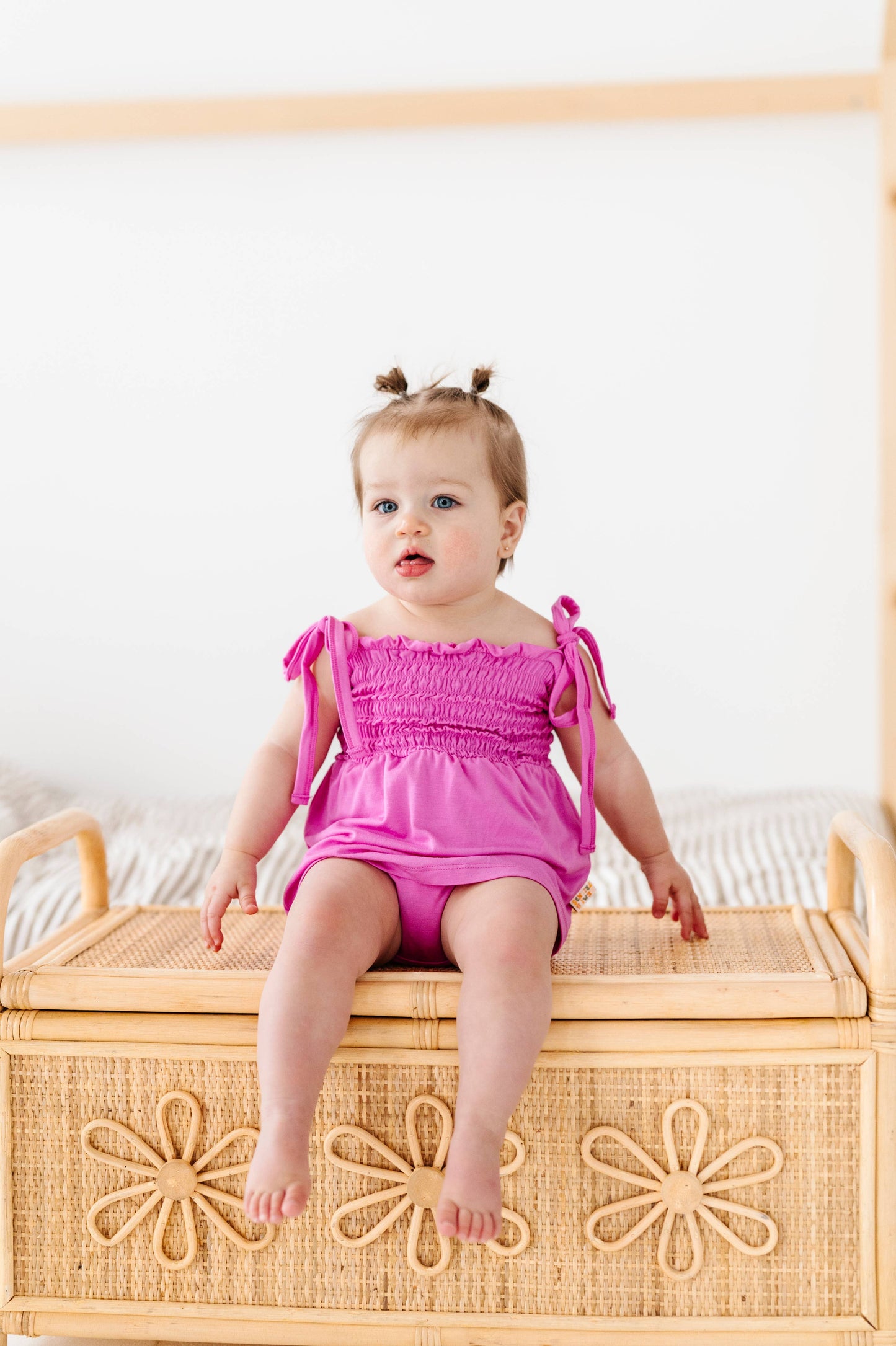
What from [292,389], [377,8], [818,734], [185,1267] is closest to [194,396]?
[292,389]

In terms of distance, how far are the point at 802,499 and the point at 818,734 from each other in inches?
17.9

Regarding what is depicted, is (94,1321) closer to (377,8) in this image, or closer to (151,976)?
(151,976)

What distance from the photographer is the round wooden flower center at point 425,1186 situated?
91 centimetres

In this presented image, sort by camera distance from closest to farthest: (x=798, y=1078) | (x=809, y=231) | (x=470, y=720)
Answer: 1. (x=798, y=1078)
2. (x=470, y=720)
3. (x=809, y=231)

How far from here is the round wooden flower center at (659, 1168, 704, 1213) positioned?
91 cm

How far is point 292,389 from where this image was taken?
2473 millimetres

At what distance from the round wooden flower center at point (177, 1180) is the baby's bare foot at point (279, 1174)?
14 cm

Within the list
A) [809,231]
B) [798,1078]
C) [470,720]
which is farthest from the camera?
[809,231]

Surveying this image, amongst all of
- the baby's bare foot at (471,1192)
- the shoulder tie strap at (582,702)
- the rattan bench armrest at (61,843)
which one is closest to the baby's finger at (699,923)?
the shoulder tie strap at (582,702)

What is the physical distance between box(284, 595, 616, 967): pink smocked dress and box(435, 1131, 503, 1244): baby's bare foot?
21 cm

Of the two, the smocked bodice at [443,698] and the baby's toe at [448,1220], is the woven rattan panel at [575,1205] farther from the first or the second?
the smocked bodice at [443,698]

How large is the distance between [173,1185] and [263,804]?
299mm

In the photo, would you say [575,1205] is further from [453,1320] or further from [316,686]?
[316,686]

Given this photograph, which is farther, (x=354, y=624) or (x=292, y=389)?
(x=292, y=389)
